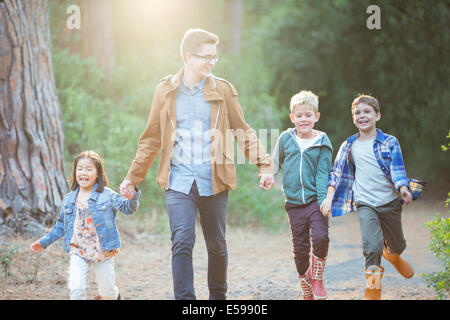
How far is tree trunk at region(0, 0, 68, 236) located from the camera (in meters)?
6.60

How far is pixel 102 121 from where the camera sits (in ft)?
35.0

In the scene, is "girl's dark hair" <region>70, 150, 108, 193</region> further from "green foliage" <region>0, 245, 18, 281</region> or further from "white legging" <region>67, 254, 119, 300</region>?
"green foliage" <region>0, 245, 18, 281</region>

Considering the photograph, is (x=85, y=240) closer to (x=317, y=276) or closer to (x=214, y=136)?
(x=214, y=136)

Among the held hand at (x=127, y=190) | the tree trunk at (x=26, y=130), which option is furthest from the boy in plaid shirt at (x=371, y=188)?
the tree trunk at (x=26, y=130)

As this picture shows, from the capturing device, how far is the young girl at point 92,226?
14.4ft

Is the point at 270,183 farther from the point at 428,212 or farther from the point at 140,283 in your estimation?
the point at 428,212

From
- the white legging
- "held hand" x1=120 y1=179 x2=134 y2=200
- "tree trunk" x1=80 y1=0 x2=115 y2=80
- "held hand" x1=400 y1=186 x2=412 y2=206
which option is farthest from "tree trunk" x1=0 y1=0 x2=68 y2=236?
"tree trunk" x1=80 y1=0 x2=115 y2=80

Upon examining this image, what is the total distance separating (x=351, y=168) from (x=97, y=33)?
30.4ft

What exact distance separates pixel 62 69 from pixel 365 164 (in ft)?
27.3

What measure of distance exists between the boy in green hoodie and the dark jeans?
2.30 ft

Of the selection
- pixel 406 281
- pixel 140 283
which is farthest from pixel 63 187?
pixel 406 281

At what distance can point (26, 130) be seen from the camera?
6.79 m

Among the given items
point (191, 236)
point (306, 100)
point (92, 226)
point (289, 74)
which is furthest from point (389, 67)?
point (92, 226)

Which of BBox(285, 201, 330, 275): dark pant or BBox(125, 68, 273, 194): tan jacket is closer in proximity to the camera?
BBox(125, 68, 273, 194): tan jacket
